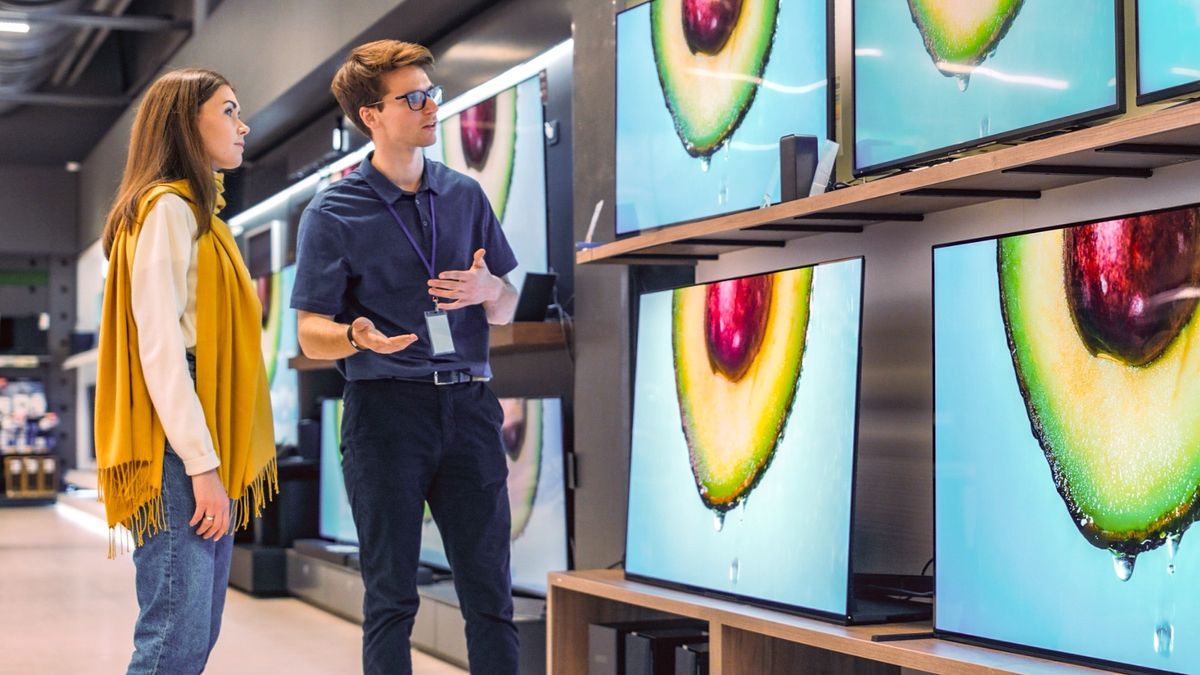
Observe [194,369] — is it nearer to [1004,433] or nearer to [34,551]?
[1004,433]

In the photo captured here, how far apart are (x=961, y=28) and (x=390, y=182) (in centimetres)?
107

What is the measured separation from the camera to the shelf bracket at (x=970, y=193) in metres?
2.39

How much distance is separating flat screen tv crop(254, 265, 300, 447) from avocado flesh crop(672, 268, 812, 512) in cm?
428

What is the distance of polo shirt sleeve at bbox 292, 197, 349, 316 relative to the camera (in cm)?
256

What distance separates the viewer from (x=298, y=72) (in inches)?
255

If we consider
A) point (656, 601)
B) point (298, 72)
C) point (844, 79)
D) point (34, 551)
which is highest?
point (298, 72)

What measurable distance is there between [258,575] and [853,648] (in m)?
4.79

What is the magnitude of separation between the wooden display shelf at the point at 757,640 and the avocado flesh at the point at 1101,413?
0.24m

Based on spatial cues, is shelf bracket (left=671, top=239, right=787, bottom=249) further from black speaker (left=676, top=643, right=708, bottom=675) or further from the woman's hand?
the woman's hand

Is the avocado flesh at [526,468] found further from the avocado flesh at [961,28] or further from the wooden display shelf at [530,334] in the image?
the avocado flesh at [961,28]

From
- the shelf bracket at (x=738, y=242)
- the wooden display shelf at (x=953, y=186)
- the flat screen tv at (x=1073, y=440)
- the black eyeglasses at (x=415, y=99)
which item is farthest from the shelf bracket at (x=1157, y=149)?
the black eyeglasses at (x=415, y=99)

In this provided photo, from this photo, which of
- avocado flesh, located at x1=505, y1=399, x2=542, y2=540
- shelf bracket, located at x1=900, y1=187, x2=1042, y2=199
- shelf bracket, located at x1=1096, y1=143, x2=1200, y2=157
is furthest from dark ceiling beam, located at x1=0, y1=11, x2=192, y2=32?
shelf bracket, located at x1=1096, y1=143, x2=1200, y2=157

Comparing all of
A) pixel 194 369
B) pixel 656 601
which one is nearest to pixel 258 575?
pixel 656 601

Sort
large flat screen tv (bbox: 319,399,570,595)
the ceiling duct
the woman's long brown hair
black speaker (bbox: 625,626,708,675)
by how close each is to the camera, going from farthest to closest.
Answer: the ceiling duct → large flat screen tv (bbox: 319,399,570,595) → black speaker (bbox: 625,626,708,675) → the woman's long brown hair
